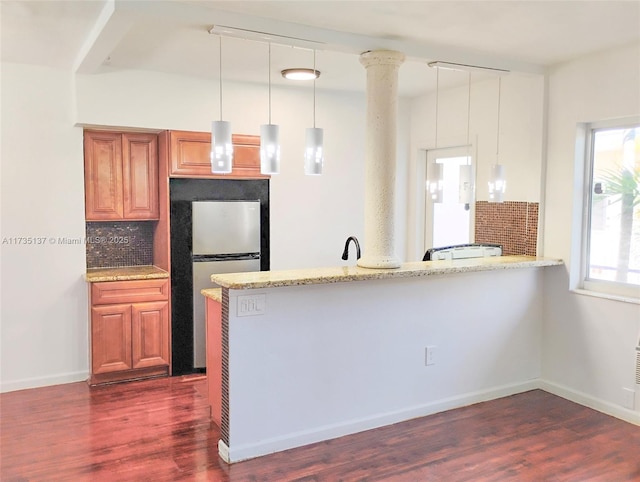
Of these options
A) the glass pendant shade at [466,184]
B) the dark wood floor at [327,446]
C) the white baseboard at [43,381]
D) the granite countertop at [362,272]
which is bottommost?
the dark wood floor at [327,446]

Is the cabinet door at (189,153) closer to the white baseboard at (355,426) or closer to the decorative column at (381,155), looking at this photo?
the decorative column at (381,155)

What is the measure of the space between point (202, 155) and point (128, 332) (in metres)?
1.56

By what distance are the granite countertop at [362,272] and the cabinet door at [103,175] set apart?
1786 millimetres

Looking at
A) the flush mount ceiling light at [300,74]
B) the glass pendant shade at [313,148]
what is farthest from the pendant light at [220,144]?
the flush mount ceiling light at [300,74]

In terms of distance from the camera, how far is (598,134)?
396 centimetres

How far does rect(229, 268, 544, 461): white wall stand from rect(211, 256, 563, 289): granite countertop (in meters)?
0.08

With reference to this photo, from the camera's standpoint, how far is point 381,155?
3477 mm

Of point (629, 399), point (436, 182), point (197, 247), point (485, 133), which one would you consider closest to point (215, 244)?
point (197, 247)

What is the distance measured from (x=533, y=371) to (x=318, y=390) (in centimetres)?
192

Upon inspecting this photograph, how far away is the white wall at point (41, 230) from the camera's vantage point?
4148 mm

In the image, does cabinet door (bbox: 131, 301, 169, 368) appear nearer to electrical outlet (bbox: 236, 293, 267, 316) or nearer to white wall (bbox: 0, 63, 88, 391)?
white wall (bbox: 0, 63, 88, 391)

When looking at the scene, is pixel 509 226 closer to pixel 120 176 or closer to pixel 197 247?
pixel 197 247

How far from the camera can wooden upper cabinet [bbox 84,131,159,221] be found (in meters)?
4.46

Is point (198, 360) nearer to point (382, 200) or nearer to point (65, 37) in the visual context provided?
point (382, 200)
